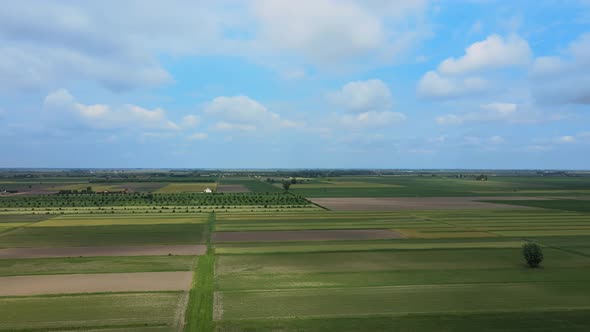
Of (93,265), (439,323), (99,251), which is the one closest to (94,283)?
Result: (93,265)

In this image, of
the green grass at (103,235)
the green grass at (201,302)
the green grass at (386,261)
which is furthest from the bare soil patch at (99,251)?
the green grass at (201,302)

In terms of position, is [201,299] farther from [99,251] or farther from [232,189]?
[232,189]

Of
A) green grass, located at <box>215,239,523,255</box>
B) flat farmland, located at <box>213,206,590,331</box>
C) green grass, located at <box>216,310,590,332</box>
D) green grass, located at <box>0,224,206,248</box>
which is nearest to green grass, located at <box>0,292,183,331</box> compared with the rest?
flat farmland, located at <box>213,206,590,331</box>

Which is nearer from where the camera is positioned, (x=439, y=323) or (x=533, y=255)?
(x=439, y=323)

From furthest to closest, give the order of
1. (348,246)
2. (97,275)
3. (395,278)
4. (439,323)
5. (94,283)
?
1. (348,246)
2. (97,275)
3. (395,278)
4. (94,283)
5. (439,323)

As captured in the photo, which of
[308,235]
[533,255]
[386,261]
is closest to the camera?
[533,255]

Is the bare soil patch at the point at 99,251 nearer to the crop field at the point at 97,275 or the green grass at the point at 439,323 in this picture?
the crop field at the point at 97,275

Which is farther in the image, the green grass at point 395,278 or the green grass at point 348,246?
the green grass at point 348,246
